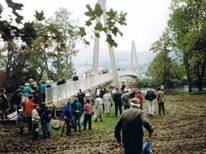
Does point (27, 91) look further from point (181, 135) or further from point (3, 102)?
point (181, 135)

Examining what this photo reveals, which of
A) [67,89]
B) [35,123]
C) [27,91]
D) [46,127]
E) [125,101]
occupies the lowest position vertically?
[46,127]

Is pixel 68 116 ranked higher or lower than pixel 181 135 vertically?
higher

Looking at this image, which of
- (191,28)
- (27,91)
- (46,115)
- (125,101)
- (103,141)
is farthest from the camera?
(191,28)

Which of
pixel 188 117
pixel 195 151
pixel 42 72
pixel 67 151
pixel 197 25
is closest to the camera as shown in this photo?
pixel 195 151

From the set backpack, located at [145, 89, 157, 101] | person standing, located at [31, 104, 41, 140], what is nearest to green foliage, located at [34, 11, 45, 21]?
person standing, located at [31, 104, 41, 140]

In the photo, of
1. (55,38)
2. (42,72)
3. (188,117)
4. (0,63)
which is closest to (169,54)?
(42,72)

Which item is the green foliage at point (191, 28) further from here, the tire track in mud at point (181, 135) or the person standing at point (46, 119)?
the person standing at point (46, 119)

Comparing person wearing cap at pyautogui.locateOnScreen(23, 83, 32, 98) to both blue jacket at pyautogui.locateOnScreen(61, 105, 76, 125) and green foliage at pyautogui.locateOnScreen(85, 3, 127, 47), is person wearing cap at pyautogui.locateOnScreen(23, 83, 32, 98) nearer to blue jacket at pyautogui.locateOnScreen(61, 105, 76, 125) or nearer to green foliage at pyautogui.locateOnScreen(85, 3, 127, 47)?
blue jacket at pyautogui.locateOnScreen(61, 105, 76, 125)

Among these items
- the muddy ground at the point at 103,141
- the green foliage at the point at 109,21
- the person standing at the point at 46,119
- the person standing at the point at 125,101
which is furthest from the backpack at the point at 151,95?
the green foliage at the point at 109,21

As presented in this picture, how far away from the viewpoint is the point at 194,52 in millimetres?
47781

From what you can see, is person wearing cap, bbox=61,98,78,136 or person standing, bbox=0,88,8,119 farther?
person standing, bbox=0,88,8,119

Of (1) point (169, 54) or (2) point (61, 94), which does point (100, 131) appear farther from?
(1) point (169, 54)

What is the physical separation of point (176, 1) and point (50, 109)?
3549 centimetres

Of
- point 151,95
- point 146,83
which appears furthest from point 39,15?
point 146,83
